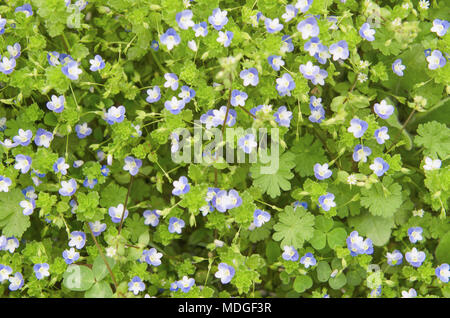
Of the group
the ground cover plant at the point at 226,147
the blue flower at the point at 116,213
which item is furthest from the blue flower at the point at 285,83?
the blue flower at the point at 116,213

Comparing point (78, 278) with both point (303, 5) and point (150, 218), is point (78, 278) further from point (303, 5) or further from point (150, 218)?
point (303, 5)

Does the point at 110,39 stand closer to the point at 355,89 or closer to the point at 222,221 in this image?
the point at 222,221

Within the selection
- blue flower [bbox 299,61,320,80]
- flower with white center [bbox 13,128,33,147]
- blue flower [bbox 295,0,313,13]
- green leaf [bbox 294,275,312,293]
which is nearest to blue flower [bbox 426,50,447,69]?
blue flower [bbox 299,61,320,80]

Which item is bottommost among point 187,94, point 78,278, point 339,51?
point 78,278

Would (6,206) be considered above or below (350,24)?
below

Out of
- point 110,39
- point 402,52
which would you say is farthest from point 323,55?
point 110,39

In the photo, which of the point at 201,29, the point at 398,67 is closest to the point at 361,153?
the point at 398,67

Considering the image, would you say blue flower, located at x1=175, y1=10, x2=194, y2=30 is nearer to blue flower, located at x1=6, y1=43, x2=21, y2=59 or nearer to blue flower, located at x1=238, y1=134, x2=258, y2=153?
blue flower, located at x1=238, y1=134, x2=258, y2=153

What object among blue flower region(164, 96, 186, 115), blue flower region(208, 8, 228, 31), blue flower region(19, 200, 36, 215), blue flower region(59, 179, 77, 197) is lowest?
blue flower region(19, 200, 36, 215)
